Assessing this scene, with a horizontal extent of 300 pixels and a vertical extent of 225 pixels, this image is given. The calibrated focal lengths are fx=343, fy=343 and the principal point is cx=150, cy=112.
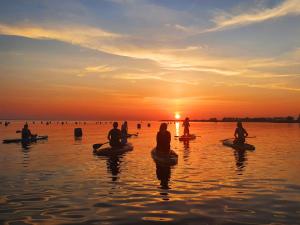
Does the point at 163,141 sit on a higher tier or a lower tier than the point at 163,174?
higher

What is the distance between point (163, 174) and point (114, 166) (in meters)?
4.69

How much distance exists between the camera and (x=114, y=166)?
22.8m

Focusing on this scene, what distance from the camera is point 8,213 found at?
11266 mm

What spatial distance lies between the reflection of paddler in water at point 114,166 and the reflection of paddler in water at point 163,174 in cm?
234

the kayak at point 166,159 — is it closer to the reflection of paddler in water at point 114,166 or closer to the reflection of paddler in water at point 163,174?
the reflection of paddler in water at point 163,174

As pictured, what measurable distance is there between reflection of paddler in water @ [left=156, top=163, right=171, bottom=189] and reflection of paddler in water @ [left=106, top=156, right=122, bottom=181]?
2.34 m

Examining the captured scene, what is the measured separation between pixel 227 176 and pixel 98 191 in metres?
7.53

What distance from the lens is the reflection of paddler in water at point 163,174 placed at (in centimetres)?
1646

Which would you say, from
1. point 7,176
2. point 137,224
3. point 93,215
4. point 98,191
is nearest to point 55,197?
point 98,191

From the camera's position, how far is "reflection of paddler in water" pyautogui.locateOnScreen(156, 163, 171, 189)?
16456 millimetres

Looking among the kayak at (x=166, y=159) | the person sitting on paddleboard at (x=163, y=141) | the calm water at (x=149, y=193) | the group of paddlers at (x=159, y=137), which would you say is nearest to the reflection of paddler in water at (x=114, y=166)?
the calm water at (x=149, y=193)

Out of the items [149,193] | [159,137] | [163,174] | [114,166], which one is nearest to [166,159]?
[159,137]

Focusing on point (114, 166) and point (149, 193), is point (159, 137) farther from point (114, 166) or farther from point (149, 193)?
point (149, 193)

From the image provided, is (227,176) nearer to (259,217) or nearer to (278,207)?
(278,207)
